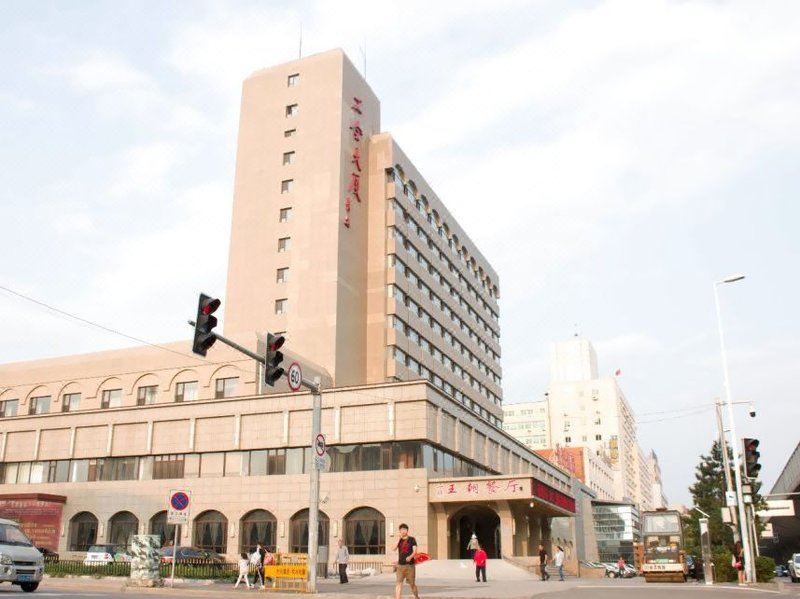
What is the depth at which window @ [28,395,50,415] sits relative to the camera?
60375 mm

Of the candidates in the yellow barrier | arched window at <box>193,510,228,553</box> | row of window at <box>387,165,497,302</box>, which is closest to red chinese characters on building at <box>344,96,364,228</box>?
row of window at <box>387,165,497,302</box>

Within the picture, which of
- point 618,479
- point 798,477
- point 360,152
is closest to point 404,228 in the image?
point 360,152

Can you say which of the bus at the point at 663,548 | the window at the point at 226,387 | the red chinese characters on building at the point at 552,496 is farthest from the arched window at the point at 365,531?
the bus at the point at 663,548

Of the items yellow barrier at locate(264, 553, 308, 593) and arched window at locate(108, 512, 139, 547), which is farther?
arched window at locate(108, 512, 139, 547)

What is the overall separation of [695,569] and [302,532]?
2286 centimetres

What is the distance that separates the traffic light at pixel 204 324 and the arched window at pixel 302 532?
33.0m

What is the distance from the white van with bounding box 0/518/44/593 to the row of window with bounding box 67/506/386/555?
899 inches

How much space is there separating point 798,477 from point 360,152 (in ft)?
153

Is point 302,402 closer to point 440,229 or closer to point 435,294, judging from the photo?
point 435,294

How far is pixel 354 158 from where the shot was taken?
64875 mm

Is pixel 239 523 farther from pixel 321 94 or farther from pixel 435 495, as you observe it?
pixel 321 94

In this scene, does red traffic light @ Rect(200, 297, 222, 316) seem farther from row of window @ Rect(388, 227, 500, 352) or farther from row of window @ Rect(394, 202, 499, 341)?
row of window @ Rect(394, 202, 499, 341)

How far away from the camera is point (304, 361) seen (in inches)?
2172

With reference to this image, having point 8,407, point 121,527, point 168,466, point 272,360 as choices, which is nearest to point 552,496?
point 168,466
